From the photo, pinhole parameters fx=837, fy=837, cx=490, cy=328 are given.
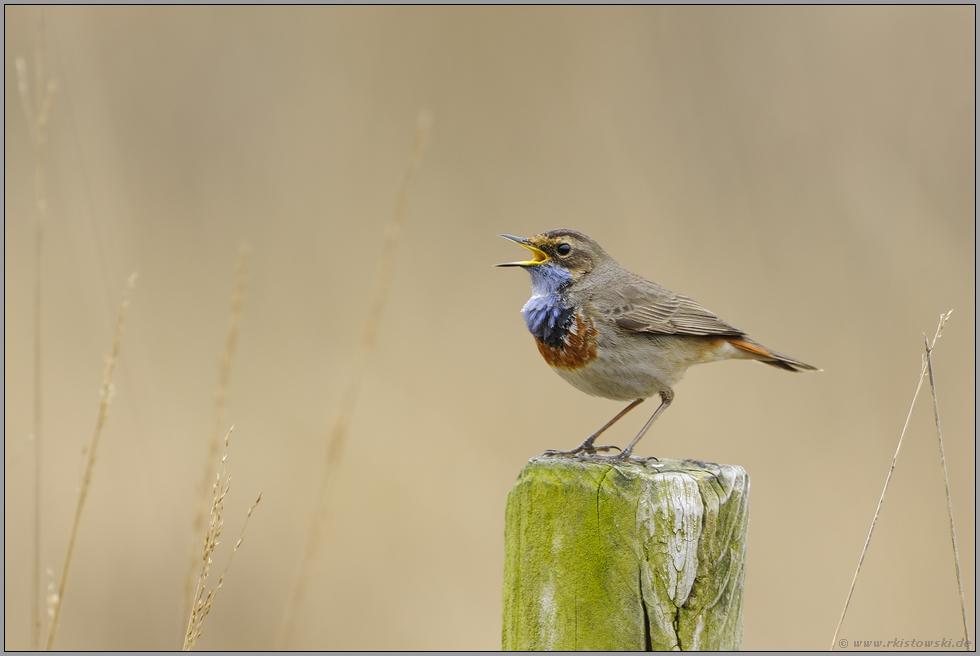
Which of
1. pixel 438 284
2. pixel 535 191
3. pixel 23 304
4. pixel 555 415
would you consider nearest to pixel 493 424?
pixel 555 415

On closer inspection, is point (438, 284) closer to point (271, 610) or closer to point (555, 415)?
point (555, 415)

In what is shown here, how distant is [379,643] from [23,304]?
398 centimetres

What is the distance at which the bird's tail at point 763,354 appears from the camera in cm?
441

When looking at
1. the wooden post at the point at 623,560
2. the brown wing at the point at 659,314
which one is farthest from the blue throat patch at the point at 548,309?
the wooden post at the point at 623,560

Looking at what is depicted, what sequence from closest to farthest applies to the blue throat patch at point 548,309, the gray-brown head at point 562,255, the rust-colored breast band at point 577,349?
the rust-colored breast band at point 577,349 → the blue throat patch at point 548,309 → the gray-brown head at point 562,255

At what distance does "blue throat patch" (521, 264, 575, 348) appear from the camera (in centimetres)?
430

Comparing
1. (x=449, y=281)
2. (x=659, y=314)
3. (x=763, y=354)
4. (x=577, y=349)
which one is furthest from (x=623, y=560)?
(x=449, y=281)

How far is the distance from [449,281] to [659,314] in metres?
3.68

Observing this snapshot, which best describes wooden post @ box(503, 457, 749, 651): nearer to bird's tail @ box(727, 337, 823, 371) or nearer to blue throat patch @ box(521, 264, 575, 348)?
blue throat patch @ box(521, 264, 575, 348)

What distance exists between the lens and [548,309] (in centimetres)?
440

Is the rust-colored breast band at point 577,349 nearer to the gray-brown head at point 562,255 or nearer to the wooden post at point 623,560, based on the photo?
the gray-brown head at point 562,255

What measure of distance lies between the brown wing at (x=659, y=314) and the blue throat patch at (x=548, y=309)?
0.75ft

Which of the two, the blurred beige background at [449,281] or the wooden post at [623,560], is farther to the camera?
the blurred beige background at [449,281]

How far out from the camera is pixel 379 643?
6359 millimetres
